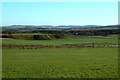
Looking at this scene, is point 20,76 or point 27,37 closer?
point 20,76

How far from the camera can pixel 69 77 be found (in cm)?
1144

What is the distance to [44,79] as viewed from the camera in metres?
11.0

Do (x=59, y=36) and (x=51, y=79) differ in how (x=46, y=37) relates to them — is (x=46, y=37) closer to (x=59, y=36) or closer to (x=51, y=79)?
(x=59, y=36)

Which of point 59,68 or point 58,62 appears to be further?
point 58,62

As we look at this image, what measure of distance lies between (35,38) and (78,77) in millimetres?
49398

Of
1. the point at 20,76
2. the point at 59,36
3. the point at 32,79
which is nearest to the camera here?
the point at 32,79

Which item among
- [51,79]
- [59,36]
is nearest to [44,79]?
[51,79]

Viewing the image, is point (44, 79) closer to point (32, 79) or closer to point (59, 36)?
point (32, 79)

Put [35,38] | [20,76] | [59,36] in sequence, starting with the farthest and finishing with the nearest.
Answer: [59,36] → [35,38] → [20,76]

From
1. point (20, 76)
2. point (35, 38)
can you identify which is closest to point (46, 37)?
point (35, 38)

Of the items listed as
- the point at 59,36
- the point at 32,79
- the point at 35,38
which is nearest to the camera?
the point at 32,79

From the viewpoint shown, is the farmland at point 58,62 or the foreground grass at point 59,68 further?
the farmland at point 58,62

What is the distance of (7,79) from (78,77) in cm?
442

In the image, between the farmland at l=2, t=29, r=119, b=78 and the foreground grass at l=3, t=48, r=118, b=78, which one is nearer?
the foreground grass at l=3, t=48, r=118, b=78
